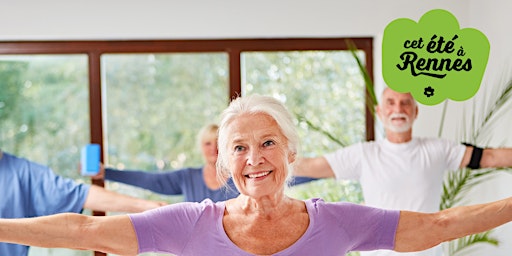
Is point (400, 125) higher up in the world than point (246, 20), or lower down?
lower down

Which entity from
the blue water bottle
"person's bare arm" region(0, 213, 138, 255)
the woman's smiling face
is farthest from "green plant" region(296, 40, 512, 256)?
"person's bare arm" region(0, 213, 138, 255)

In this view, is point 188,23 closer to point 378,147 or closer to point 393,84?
point 378,147

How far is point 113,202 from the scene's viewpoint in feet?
13.0

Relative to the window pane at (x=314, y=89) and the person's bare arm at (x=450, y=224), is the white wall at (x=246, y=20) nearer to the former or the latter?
the window pane at (x=314, y=89)

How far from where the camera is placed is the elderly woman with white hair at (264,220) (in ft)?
7.39

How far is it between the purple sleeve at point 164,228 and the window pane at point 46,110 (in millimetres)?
2454

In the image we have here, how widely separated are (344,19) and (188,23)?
2.71 ft

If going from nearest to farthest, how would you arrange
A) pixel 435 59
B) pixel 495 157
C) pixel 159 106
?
pixel 435 59 → pixel 495 157 → pixel 159 106

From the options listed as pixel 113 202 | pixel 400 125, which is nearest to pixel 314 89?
pixel 400 125

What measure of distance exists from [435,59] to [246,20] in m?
1.75

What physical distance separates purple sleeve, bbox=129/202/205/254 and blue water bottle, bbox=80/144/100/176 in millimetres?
2135

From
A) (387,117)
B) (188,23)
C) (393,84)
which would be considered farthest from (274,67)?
(393,84)

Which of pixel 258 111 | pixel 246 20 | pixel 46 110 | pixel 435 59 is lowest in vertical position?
pixel 46 110

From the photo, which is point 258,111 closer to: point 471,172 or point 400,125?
point 400,125
